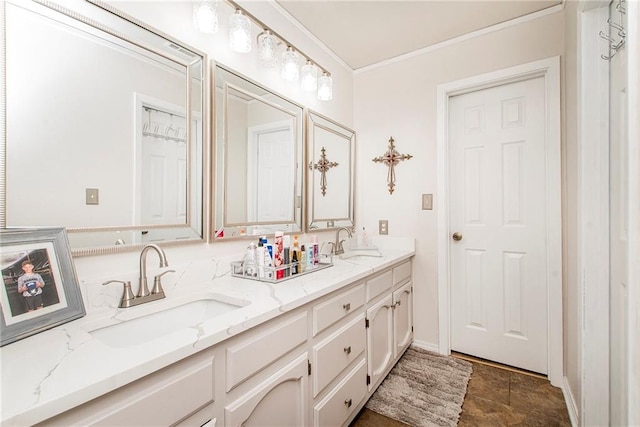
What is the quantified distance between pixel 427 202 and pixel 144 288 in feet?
6.51

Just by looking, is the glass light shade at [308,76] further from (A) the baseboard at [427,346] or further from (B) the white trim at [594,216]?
(A) the baseboard at [427,346]

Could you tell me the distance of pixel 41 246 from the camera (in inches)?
32.7

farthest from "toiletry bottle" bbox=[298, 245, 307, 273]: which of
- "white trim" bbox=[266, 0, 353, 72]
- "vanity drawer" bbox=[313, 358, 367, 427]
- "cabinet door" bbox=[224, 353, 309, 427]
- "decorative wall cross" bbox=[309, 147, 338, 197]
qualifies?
"white trim" bbox=[266, 0, 353, 72]

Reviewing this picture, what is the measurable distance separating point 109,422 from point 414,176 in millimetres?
2273

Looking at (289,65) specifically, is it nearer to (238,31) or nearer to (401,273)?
(238,31)

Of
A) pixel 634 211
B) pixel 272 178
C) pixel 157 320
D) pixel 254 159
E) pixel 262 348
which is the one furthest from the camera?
pixel 272 178

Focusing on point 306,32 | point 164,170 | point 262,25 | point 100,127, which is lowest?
point 164,170

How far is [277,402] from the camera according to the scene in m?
1.02

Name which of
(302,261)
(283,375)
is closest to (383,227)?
(302,261)

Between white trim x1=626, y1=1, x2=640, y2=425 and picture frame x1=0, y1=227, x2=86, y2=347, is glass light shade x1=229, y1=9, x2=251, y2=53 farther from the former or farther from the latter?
white trim x1=626, y1=1, x2=640, y2=425

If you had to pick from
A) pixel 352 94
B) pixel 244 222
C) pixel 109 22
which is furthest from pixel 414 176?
pixel 109 22

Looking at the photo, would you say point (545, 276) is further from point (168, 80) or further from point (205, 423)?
point (168, 80)

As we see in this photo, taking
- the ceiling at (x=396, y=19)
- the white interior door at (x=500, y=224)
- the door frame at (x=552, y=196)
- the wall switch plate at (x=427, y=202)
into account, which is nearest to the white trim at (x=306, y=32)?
the ceiling at (x=396, y=19)

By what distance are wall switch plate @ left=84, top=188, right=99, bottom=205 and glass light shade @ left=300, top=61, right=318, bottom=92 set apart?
1.41m
